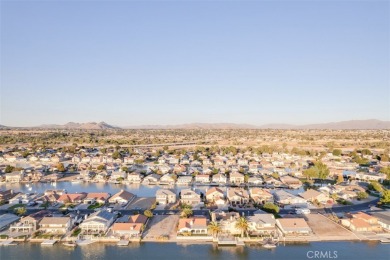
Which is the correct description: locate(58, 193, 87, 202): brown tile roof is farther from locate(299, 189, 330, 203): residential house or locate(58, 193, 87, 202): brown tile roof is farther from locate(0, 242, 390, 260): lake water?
locate(299, 189, 330, 203): residential house

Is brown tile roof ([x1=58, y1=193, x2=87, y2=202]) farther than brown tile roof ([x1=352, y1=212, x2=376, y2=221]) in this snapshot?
Yes

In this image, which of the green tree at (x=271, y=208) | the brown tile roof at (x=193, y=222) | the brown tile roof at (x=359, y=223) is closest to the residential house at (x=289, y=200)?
the green tree at (x=271, y=208)

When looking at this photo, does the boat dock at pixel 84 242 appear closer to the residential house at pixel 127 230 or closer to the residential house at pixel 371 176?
the residential house at pixel 127 230

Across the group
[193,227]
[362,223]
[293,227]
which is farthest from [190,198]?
[362,223]

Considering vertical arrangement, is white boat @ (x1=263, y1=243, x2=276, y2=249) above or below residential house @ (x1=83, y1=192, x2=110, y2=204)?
below

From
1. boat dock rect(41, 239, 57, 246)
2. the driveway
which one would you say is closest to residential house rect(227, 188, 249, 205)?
the driveway

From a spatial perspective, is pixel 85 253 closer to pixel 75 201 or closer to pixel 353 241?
pixel 75 201

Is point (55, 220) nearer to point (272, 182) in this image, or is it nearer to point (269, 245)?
point (269, 245)
